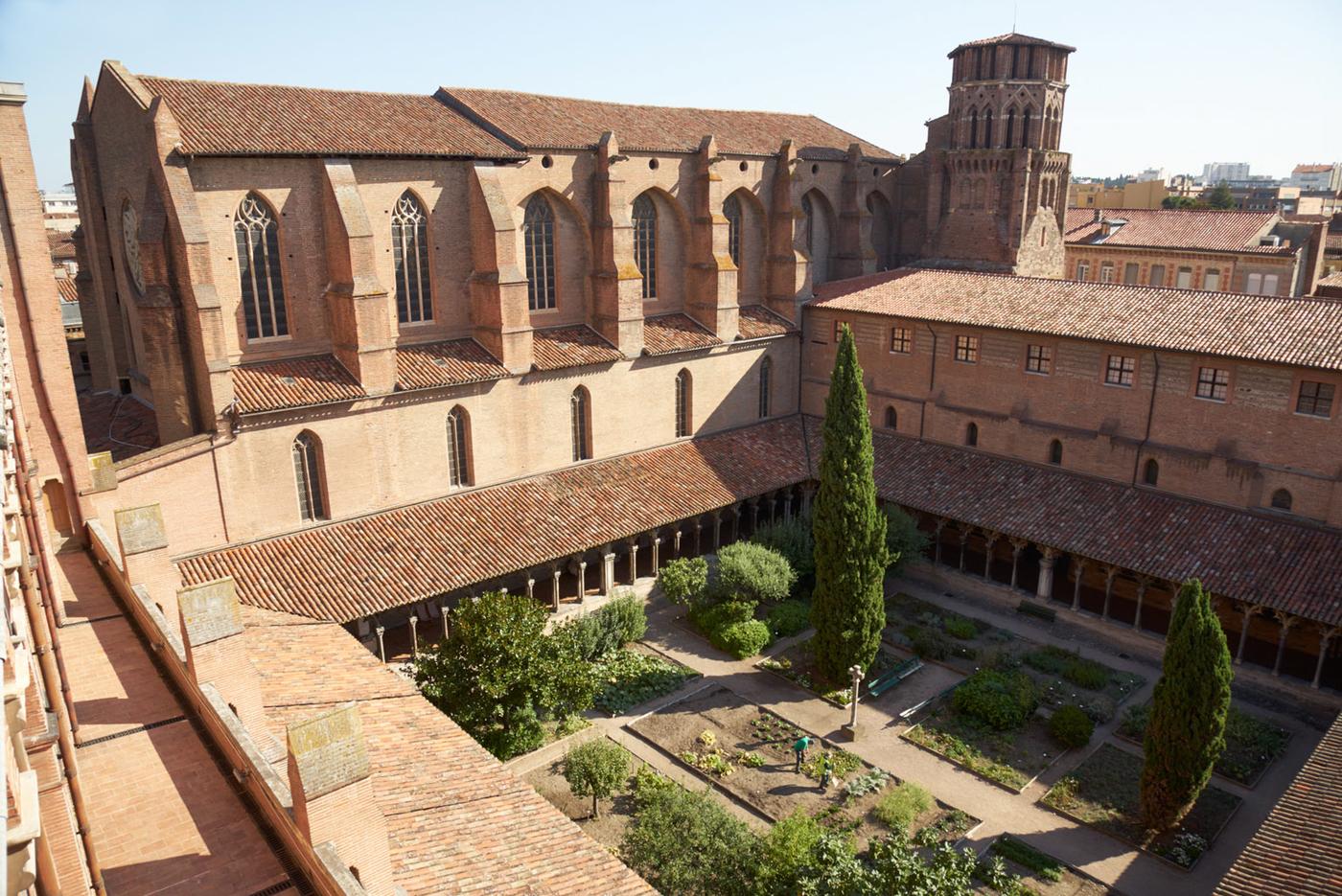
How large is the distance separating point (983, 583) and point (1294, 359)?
11289 mm

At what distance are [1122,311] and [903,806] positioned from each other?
60.3ft

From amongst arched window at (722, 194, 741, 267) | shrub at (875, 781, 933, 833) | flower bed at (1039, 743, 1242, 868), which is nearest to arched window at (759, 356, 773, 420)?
arched window at (722, 194, 741, 267)

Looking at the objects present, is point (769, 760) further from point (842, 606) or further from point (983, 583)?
point (983, 583)

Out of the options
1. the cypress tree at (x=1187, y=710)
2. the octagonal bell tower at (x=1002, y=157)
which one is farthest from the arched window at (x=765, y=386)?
the cypress tree at (x=1187, y=710)

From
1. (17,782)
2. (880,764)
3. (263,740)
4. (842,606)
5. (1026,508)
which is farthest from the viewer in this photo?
(1026,508)

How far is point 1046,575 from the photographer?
3056cm

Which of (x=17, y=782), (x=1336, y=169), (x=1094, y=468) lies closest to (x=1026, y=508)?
(x=1094, y=468)

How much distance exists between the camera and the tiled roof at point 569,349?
31031mm

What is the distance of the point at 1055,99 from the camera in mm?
42281

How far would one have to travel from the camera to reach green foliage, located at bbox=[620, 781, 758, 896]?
17.2 metres

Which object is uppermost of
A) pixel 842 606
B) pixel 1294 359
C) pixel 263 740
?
pixel 1294 359

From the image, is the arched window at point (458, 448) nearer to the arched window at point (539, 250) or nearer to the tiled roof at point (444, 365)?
the tiled roof at point (444, 365)

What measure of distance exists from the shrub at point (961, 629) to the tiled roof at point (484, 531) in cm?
808

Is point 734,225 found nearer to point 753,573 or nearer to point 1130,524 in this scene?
point 753,573
